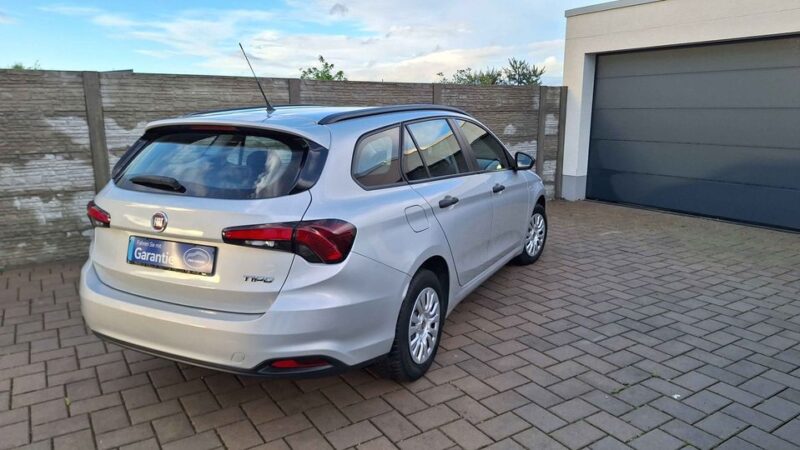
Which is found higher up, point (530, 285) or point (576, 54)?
point (576, 54)

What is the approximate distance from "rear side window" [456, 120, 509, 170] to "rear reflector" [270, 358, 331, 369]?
7.41 feet

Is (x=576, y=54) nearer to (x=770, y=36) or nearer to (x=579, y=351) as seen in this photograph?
(x=770, y=36)

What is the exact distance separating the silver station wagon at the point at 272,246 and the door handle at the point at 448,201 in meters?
0.08

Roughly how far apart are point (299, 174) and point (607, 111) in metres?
8.10

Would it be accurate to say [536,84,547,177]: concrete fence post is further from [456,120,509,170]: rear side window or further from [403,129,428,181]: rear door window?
[403,129,428,181]: rear door window

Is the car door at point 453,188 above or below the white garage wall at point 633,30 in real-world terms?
below

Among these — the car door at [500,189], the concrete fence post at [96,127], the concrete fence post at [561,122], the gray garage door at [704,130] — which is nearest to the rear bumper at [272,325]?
the car door at [500,189]

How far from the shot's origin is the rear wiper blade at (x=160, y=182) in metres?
2.83

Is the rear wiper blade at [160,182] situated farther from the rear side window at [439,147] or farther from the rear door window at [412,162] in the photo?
the rear side window at [439,147]

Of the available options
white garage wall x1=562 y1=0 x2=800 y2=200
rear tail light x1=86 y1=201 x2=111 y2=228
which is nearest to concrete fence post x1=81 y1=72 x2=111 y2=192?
rear tail light x1=86 y1=201 x2=111 y2=228

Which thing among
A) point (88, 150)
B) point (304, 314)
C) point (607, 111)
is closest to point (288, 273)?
point (304, 314)

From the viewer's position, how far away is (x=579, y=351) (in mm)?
3857

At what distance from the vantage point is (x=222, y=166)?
2850mm

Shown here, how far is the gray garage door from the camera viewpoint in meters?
7.55
